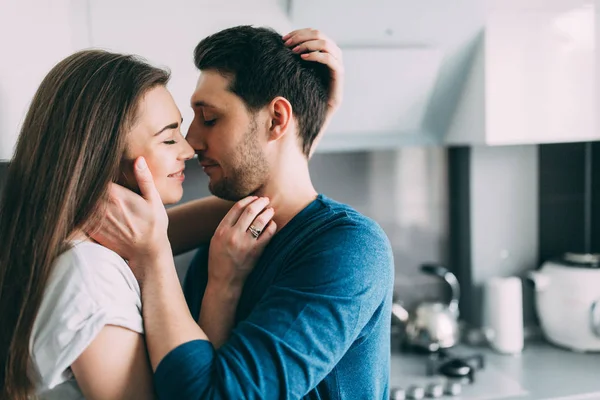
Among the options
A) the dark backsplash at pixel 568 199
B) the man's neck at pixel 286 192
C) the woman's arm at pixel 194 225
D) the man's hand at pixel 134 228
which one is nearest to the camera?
the man's hand at pixel 134 228

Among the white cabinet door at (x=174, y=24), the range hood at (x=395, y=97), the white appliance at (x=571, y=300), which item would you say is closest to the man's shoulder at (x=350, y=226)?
the white cabinet door at (x=174, y=24)

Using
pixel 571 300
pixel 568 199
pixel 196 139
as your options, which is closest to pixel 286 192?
pixel 196 139

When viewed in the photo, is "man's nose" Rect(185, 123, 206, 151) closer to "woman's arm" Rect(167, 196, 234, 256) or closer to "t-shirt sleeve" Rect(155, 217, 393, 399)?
"woman's arm" Rect(167, 196, 234, 256)

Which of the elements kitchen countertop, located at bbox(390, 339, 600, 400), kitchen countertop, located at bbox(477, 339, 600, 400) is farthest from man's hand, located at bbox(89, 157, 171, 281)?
kitchen countertop, located at bbox(477, 339, 600, 400)

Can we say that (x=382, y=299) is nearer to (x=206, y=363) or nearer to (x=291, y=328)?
(x=291, y=328)

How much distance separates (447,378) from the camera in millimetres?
2039

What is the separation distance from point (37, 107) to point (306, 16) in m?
0.87

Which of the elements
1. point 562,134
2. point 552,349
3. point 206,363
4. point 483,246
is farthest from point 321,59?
point 552,349

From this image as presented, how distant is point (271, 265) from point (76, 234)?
35 cm

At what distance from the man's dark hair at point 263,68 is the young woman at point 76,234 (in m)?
0.17

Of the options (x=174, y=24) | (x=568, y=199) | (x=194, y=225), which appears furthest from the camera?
(x=568, y=199)

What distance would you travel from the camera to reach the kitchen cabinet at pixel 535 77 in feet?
6.56

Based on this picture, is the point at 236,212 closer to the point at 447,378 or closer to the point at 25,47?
the point at 25,47

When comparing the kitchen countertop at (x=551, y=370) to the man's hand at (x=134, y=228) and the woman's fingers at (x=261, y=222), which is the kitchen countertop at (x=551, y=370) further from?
the man's hand at (x=134, y=228)
